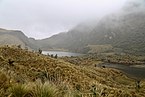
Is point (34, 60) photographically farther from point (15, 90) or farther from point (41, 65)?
point (15, 90)

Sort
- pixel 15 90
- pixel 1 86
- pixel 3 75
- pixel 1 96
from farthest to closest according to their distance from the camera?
1. pixel 3 75
2. pixel 1 86
3. pixel 15 90
4. pixel 1 96

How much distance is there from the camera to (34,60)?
53.6 meters

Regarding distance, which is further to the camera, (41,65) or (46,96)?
(41,65)

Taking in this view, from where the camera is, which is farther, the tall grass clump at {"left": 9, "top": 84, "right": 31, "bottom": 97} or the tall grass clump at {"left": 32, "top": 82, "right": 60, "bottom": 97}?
the tall grass clump at {"left": 9, "top": 84, "right": 31, "bottom": 97}

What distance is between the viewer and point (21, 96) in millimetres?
8484

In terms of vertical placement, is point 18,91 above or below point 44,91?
below

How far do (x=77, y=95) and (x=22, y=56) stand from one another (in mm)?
47832

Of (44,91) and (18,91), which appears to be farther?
(18,91)

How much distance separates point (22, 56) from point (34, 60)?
3.41 metres

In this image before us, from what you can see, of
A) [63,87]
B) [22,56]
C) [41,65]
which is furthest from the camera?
[22,56]

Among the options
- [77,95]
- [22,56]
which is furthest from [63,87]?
[22,56]

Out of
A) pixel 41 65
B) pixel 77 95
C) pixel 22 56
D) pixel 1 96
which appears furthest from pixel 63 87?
pixel 22 56

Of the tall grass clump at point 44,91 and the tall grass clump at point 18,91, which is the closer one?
the tall grass clump at point 44,91

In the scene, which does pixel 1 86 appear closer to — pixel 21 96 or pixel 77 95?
pixel 21 96
